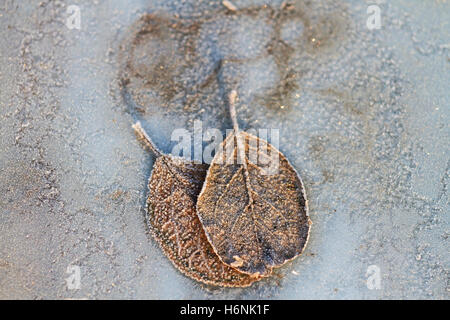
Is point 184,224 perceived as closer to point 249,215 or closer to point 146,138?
point 249,215

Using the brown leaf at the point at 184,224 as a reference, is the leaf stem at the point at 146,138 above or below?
above

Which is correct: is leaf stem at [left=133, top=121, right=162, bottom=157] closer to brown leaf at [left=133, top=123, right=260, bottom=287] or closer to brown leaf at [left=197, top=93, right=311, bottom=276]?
brown leaf at [left=133, top=123, right=260, bottom=287]

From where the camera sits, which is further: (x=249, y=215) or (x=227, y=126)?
(x=227, y=126)

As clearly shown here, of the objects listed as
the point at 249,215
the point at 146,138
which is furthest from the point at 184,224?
the point at 146,138

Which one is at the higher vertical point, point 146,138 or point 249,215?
point 146,138

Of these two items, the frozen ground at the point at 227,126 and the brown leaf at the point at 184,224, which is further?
the frozen ground at the point at 227,126

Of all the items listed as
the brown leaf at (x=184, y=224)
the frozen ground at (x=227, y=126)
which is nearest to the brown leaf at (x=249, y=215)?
the brown leaf at (x=184, y=224)

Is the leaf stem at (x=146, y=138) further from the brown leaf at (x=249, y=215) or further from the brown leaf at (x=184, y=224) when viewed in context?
the brown leaf at (x=249, y=215)
